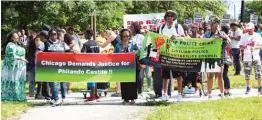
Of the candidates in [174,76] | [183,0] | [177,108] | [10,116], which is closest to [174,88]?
[174,76]

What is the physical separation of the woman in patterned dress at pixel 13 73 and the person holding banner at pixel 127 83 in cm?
218

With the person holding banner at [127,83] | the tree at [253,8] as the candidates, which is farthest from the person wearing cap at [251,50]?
the tree at [253,8]

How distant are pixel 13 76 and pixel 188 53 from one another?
153 inches

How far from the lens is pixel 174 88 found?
14.9 meters

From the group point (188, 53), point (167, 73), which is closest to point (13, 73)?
point (167, 73)

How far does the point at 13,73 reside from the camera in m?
12.4

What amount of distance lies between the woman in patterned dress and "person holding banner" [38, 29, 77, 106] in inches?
21.3

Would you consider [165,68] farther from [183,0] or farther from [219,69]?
[183,0]

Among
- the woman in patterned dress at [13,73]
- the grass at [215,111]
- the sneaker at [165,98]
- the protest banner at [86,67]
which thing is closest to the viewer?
the grass at [215,111]

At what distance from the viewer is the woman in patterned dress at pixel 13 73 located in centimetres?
1227

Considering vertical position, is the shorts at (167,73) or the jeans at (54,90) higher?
the shorts at (167,73)

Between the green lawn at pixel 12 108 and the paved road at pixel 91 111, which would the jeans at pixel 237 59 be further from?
the green lawn at pixel 12 108

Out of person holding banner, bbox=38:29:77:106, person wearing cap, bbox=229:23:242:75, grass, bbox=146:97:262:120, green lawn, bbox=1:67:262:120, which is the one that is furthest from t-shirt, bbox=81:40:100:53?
person wearing cap, bbox=229:23:242:75

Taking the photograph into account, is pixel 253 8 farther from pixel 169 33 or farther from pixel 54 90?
pixel 54 90
